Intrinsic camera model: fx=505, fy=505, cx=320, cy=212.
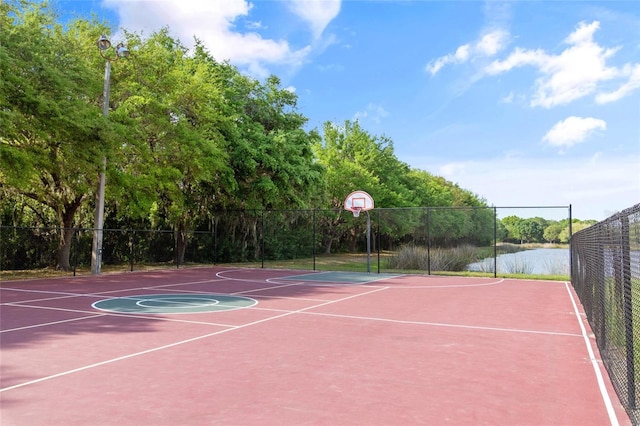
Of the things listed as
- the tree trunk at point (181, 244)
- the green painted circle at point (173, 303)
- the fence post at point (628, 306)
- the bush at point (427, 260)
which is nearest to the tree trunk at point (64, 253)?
the tree trunk at point (181, 244)

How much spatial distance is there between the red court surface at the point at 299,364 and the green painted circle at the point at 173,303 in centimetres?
9

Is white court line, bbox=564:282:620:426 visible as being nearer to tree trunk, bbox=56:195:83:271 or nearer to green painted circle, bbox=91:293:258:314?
green painted circle, bbox=91:293:258:314

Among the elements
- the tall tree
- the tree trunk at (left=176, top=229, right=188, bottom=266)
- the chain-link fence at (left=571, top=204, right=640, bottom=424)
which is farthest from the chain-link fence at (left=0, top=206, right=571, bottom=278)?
the chain-link fence at (left=571, top=204, right=640, bottom=424)

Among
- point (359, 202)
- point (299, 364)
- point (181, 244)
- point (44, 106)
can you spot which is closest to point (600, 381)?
point (299, 364)

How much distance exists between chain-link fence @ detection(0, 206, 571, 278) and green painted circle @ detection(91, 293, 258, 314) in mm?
7535

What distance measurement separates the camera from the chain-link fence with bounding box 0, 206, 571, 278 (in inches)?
840

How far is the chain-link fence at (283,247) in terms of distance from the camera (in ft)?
70.0

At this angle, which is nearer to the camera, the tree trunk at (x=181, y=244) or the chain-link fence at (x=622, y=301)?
the chain-link fence at (x=622, y=301)

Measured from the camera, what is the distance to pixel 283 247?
110ft

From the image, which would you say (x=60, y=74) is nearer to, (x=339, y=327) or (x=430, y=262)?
(x=339, y=327)

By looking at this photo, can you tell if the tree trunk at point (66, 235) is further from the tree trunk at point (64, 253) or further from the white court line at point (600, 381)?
the white court line at point (600, 381)

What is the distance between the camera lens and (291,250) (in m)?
34.1

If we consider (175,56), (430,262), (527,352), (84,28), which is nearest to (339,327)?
(527,352)

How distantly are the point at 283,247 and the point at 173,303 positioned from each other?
73.6 feet
